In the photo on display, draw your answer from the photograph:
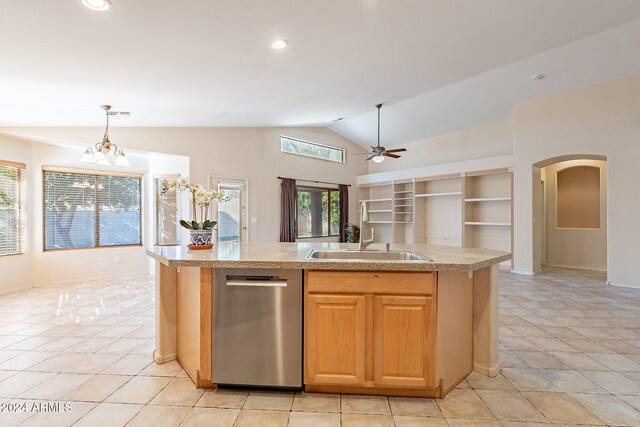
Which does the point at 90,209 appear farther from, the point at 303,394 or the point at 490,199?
the point at 490,199

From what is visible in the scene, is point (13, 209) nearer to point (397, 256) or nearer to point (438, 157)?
point (397, 256)

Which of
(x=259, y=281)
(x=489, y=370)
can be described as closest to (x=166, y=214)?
(x=259, y=281)

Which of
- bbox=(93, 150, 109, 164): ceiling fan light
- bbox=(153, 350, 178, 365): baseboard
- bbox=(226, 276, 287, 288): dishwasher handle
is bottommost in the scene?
bbox=(153, 350, 178, 365): baseboard

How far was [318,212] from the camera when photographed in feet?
26.5

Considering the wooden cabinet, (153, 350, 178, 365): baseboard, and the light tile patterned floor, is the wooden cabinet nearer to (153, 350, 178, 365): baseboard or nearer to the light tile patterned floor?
the light tile patterned floor

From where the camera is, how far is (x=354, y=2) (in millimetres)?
2484

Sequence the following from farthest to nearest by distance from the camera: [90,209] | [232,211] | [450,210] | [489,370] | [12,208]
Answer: [450,210] < [232,211] < [90,209] < [12,208] < [489,370]

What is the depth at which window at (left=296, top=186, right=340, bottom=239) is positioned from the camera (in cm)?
770

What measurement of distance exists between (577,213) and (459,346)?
22.6 feet

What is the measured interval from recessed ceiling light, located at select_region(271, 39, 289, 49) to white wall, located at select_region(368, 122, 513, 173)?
554 cm

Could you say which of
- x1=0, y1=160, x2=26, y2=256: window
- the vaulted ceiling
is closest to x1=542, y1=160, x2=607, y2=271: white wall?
the vaulted ceiling

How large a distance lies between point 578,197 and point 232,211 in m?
7.57

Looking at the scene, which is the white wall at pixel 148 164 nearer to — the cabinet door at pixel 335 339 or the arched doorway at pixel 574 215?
the cabinet door at pixel 335 339

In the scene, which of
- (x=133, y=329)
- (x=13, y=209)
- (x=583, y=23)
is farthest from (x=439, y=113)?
(x=13, y=209)
